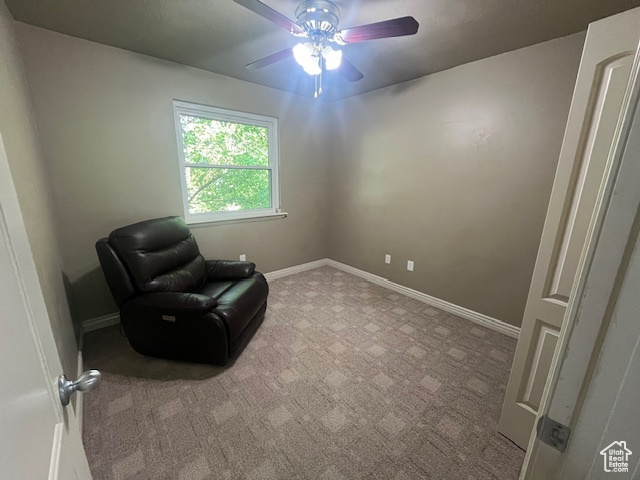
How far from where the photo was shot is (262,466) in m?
1.33

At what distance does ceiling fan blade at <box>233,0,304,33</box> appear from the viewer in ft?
4.15

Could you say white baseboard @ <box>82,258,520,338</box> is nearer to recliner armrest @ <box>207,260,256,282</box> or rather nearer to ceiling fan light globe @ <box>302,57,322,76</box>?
recliner armrest @ <box>207,260,256,282</box>

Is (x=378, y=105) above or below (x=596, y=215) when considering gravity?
above

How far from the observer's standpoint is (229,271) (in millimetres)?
2580

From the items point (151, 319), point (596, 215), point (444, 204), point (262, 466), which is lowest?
point (262, 466)

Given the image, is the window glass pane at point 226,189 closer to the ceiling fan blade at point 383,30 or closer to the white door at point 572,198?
the ceiling fan blade at point 383,30

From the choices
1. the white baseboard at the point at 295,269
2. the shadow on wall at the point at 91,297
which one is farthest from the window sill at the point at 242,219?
the shadow on wall at the point at 91,297

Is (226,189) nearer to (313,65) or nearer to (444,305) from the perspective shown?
(313,65)

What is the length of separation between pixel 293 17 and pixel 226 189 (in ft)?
6.14

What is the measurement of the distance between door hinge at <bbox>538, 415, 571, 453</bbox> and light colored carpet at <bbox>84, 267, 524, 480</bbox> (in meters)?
1.02

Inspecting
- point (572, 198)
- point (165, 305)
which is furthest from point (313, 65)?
point (165, 305)

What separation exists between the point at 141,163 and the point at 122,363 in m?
1.74

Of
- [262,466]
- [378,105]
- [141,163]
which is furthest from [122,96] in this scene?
[262,466]

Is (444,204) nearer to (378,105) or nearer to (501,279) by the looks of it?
(501,279)
